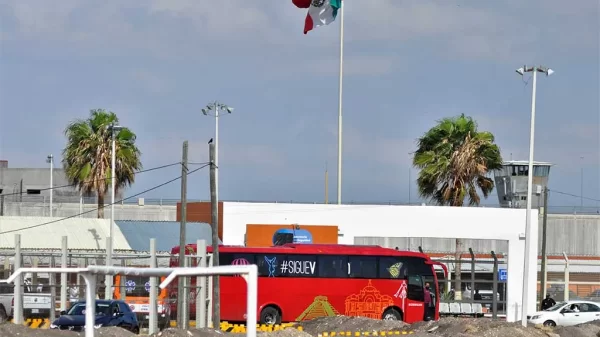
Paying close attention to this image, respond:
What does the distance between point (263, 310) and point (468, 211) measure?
36.9 ft

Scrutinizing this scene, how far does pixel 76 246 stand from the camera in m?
48.7

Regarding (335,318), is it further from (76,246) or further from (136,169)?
(136,169)

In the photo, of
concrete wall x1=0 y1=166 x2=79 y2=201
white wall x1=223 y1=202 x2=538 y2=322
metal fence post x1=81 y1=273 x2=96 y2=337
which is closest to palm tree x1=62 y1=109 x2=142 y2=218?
white wall x1=223 y1=202 x2=538 y2=322

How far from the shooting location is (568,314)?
43.3m

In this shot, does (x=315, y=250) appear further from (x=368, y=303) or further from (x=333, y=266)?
(x=368, y=303)

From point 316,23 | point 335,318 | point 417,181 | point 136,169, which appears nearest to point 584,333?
point 335,318

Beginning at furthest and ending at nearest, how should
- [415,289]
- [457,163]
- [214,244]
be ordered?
[457,163] → [415,289] → [214,244]

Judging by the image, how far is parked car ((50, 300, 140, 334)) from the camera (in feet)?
90.2

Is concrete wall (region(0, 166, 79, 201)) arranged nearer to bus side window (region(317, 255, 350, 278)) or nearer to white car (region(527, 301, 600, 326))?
bus side window (region(317, 255, 350, 278))

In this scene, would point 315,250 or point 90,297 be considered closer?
point 90,297

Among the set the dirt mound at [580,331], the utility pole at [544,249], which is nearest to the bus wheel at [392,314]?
the dirt mound at [580,331]

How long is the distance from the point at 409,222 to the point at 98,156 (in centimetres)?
1947

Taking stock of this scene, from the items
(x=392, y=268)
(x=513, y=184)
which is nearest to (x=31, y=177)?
(x=513, y=184)

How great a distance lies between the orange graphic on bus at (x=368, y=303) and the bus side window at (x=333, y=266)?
942 mm
